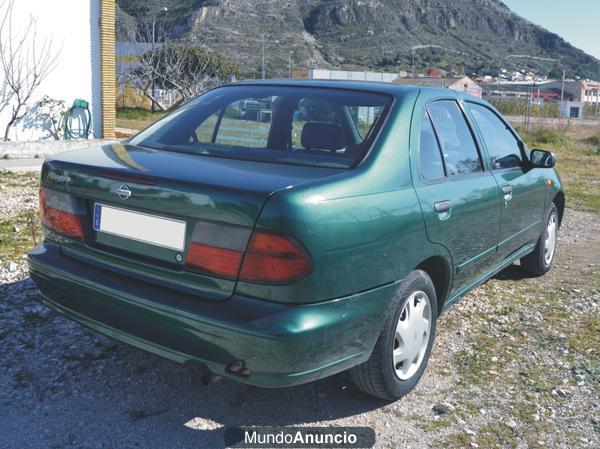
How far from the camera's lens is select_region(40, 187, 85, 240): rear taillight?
122 inches

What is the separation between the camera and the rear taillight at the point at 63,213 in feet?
10.2

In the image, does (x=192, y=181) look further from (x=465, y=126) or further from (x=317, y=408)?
(x=465, y=126)

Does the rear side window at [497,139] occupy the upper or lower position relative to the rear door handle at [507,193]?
upper

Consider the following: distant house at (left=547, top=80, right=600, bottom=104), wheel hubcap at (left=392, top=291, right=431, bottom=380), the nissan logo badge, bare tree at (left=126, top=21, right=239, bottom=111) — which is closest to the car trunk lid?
the nissan logo badge

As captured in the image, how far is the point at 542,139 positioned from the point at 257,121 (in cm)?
2108

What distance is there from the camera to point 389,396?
10.6 feet

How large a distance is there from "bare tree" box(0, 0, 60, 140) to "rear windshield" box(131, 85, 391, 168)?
11.1 m

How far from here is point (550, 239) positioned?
5.92 m

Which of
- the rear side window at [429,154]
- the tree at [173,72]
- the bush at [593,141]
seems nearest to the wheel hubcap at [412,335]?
the rear side window at [429,154]

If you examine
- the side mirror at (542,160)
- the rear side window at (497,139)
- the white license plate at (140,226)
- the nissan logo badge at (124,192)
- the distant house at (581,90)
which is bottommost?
the white license plate at (140,226)

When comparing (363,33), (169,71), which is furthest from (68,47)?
(363,33)

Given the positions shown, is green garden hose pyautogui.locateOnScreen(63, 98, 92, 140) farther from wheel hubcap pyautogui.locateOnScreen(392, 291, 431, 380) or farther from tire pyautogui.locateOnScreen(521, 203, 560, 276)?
wheel hubcap pyautogui.locateOnScreen(392, 291, 431, 380)

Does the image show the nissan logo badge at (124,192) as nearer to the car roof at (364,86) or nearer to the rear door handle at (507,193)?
the car roof at (364,86)

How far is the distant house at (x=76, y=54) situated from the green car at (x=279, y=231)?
1123cm
